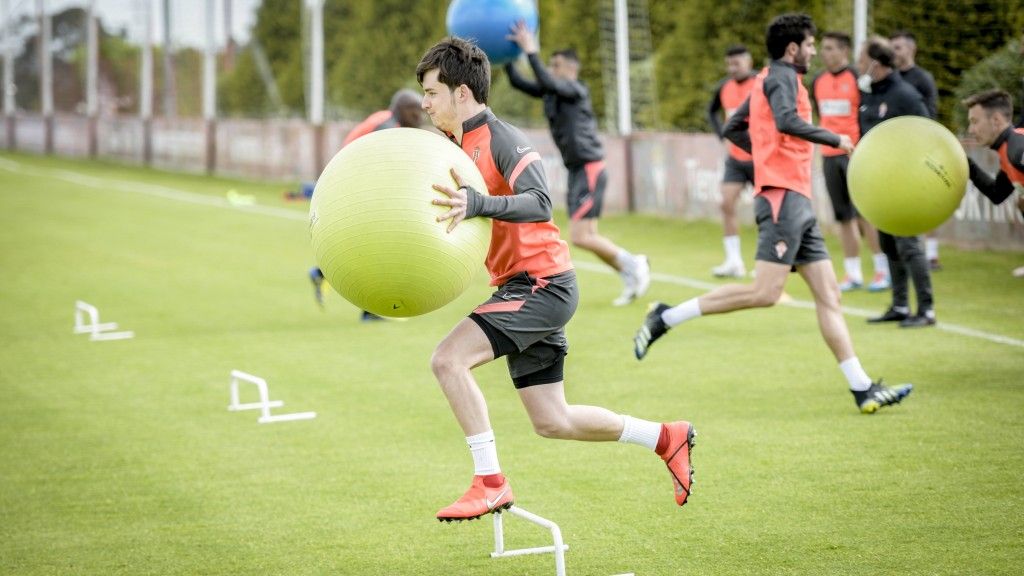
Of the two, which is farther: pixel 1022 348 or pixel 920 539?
pixel 1022 348

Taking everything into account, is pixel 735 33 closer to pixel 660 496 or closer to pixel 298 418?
pixel 298 418

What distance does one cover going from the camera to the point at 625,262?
521 inches

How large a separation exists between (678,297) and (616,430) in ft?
25.5

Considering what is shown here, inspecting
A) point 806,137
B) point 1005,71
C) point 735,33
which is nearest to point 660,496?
point 806,137

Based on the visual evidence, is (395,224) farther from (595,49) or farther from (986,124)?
(595,49)

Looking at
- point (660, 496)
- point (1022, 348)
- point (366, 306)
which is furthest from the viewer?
point (1022, 348)

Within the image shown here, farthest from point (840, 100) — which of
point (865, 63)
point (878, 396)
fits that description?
point (878, 396)

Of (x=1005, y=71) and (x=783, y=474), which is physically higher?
(x=1005, y=71)

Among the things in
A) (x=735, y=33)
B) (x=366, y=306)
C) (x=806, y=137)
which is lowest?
(x=366, y=306)

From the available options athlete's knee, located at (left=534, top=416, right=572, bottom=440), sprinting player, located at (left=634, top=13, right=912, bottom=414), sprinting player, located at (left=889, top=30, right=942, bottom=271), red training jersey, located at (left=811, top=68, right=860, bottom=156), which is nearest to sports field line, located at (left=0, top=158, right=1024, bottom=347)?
red training jersey, located at (left=811, top=68, right=860, bottom=156)

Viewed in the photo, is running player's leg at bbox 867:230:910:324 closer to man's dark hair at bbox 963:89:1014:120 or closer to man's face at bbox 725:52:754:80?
man's dark hair at bbox 963:89:1014:120

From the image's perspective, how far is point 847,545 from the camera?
226 inches

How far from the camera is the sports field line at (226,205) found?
10977mm

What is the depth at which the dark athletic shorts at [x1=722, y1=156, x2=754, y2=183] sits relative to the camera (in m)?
14.0
